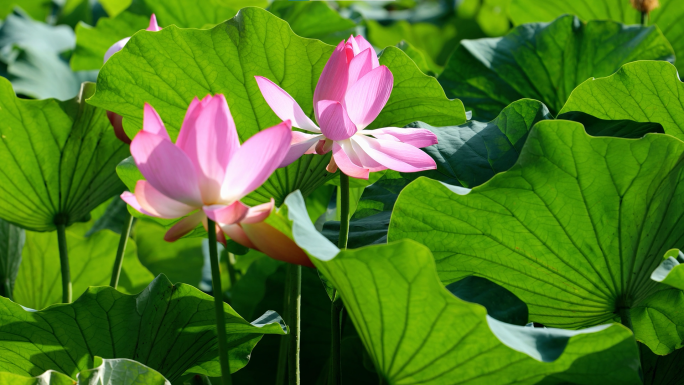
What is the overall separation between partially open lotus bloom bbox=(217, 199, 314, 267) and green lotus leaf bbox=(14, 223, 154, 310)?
0.75m

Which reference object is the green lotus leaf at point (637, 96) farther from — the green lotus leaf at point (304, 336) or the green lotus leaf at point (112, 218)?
the green lotus leaf at point (112, 218)

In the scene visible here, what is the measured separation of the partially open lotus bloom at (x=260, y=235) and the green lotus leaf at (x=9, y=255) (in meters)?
0.73

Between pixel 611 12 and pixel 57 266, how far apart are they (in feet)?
4.48

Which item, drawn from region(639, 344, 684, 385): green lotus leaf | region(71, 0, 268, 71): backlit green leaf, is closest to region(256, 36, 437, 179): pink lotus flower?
region(639, 344, 684, 385): green lotus leaf

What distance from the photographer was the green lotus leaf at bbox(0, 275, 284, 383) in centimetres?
67

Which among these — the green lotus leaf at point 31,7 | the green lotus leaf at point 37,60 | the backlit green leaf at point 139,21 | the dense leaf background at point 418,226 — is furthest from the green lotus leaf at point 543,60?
the green lotus leaf at point 31,7

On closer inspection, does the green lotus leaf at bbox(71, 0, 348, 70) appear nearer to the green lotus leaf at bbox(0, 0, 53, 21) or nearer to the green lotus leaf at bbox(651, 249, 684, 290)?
the green lotus leaf at bbox(651, 249, 684, 290)

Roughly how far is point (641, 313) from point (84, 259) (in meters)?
0.96

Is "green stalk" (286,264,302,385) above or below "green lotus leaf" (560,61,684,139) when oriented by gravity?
below

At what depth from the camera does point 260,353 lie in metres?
1.04

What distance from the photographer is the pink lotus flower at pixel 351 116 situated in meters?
0.56

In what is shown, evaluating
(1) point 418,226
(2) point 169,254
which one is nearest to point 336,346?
(1) point 418,226

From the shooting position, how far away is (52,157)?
944 mm

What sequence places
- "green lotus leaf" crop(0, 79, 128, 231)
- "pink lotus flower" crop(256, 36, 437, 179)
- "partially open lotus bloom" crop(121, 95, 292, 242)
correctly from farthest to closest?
"green lotus leaf" crop(0, 79, 128, 231) < "pink lotus flower" crop(256, 36, 437, 179) < "partially open lotus bloom" crop(121, 95, 292, 242)
